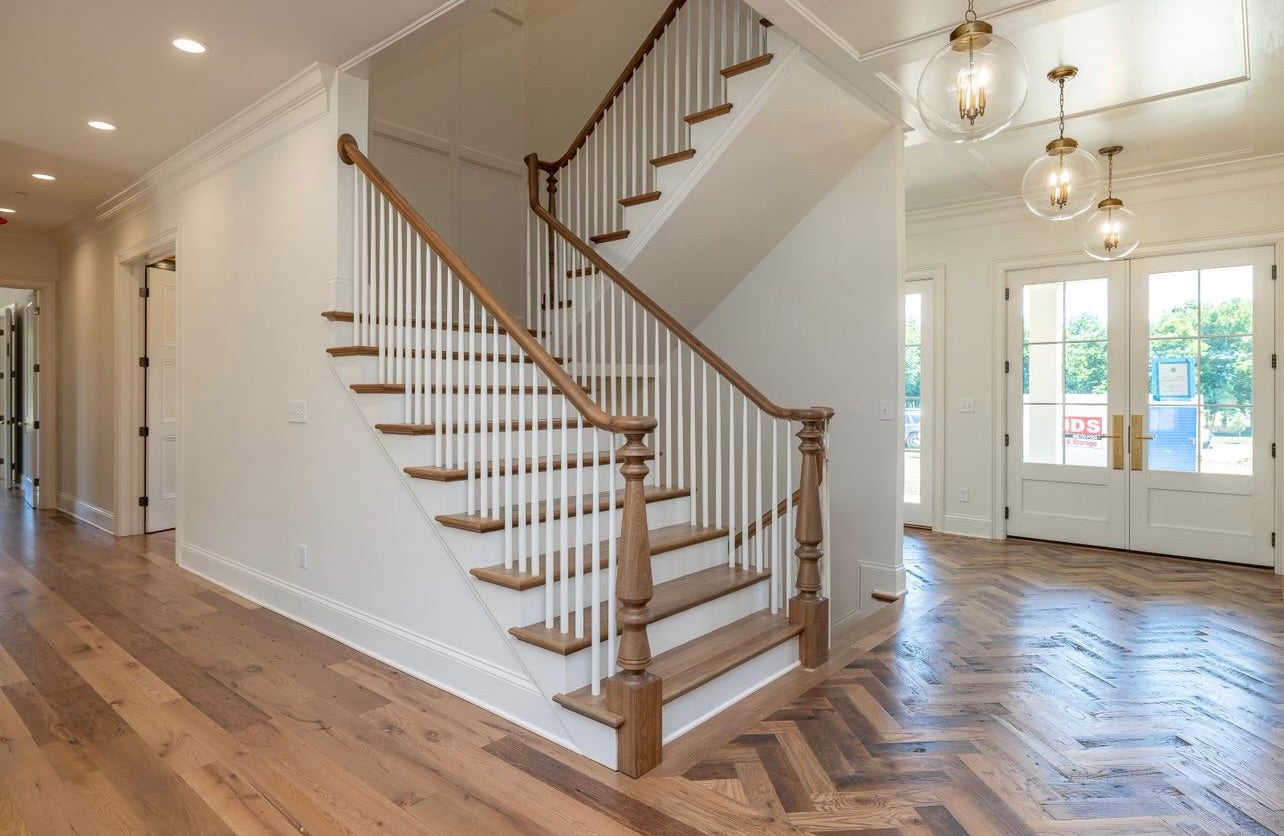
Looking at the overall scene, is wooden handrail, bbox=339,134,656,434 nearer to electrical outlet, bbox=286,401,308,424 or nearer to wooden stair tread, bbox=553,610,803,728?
wooden stair tread, bbox=553,610,803,728

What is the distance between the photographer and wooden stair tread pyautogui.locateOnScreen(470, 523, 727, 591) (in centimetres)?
248

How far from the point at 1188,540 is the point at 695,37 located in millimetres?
4718

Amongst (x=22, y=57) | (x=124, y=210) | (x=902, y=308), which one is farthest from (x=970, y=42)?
(x=124, y=210)

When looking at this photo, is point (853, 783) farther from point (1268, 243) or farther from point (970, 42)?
point (1268, 243)

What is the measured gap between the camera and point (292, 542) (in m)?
3.66

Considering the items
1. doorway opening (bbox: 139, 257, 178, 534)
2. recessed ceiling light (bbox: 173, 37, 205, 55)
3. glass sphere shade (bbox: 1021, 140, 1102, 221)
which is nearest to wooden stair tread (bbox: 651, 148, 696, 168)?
glass sphere shade (bbox: 1021, 140, 1102, 221)

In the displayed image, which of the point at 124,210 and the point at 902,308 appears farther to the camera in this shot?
the point at 124,210

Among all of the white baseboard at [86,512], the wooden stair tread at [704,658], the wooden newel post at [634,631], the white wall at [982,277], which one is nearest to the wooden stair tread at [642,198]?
the wooden newel post at [634,631]

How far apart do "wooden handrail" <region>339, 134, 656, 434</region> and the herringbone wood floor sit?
1123 mm

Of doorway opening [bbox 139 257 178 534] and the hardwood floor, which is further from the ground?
doorway opening [bbox 139 257 178 534]

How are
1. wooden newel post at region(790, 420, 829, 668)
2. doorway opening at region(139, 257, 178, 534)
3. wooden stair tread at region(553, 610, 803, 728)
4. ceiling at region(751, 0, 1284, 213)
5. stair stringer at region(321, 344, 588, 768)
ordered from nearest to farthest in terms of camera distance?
wooden stair tread at region(553, 610, 803, 728)
stair stringer at region(321, 344, 588, 768)
ceiling at region(751, 0, 1284, 213)
wooden newel post at region(790, 420, 829, 668)
doorway opening at region(139, 257, 178, 534)

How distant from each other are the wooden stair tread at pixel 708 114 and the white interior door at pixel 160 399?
15.1 ft

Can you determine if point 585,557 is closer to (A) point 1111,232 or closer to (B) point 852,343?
(B) point 852,343

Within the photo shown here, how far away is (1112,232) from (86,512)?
26.4ft
